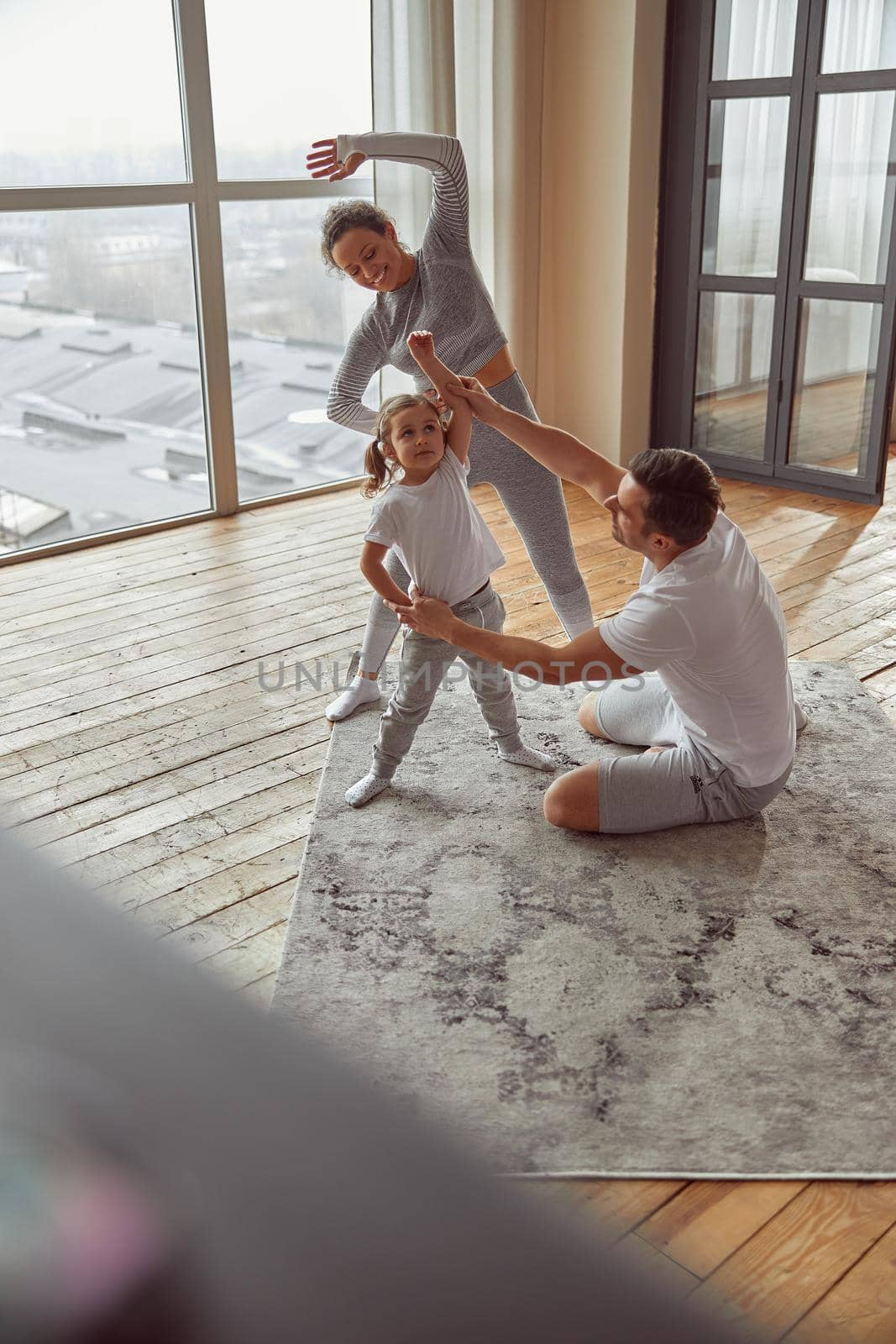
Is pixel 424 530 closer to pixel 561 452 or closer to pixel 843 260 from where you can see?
pixel 561 452

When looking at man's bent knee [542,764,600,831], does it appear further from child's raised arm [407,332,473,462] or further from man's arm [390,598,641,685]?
child's raised arm [407,332,473,462]

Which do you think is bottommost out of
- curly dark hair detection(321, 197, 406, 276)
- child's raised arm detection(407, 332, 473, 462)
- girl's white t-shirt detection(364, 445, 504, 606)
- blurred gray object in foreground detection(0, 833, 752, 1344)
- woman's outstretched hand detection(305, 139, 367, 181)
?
girl's white t-shirt detection(364, 445, 504, 606)

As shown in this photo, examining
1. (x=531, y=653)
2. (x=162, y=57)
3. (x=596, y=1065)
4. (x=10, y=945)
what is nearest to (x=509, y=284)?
(x=162, y=57)

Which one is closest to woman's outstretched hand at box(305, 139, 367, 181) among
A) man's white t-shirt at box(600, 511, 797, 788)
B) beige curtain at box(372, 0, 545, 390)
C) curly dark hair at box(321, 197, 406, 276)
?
curly dark hair at box(321, 197, 406, 276)

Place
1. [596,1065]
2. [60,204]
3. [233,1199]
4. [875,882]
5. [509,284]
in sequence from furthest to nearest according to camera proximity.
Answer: [509,284] → [60,204] → [875,882] → [596,1065] → [233,1199]

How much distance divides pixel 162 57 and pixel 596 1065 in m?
3.51

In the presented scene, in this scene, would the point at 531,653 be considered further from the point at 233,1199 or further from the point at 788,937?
the point at 233,1199

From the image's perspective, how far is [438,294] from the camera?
2529 millimetres

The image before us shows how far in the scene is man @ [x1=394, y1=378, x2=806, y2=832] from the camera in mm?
1988

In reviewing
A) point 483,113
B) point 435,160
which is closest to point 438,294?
point 435,160

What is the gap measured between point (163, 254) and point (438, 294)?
73.4 inches

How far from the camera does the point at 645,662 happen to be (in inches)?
79.0

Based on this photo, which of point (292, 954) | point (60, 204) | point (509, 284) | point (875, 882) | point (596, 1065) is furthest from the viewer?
point (509, 284)

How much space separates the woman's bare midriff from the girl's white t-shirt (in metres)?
0.41
